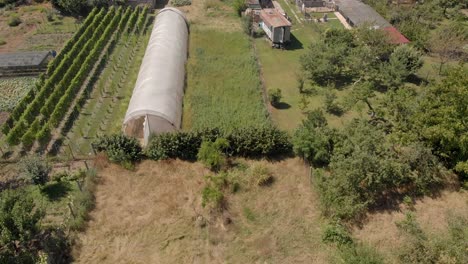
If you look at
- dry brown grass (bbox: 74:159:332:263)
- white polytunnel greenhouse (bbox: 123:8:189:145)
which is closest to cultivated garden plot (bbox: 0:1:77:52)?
white polytunnel greenhouse (bbox: 123:8:189:145)

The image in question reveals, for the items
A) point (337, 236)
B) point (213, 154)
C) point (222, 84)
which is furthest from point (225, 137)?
point (222, 84)

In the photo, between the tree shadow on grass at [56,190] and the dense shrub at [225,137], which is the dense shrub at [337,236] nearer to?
the dense shrub at [225,137]

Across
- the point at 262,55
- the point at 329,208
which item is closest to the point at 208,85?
the point at 262,55

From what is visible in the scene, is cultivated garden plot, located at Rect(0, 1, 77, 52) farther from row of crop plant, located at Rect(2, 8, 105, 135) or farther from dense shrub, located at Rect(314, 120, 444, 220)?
dense shrub, located at Rect(314, 120, 444, 220)

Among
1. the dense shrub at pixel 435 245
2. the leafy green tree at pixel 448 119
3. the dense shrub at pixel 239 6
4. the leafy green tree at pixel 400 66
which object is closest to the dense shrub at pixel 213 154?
the dense shrub at pixel 435 245

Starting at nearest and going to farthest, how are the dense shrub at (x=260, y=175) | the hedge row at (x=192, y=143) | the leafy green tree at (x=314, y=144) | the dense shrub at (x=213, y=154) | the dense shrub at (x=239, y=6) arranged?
1. the dense shrub at (x=260, y=175)
2. the leafy green tree at (x=314, y=144)
3. the dense shrub at (x=213, y=154)
4. the hedge row at (x=192, y=143)
5. the dense shrub at (x=239, y=6)

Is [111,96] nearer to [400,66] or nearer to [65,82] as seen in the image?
[65,82]
